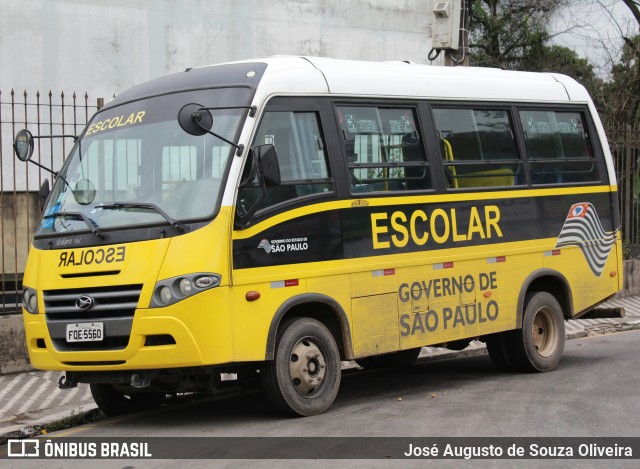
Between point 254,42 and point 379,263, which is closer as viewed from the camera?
point 379,263

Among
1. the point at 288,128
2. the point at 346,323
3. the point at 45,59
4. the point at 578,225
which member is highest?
the point at 45,59

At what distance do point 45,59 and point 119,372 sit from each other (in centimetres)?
2026

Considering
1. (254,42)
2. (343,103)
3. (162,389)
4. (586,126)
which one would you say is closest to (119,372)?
(162,389)

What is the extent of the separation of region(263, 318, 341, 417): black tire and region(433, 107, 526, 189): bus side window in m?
2.31

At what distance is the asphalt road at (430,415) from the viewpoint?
7.95 meters

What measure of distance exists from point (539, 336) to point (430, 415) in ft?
10.4

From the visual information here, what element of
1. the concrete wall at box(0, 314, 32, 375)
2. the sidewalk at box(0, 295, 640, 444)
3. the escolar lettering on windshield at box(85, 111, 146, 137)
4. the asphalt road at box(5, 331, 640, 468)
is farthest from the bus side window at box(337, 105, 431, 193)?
the concrete wall at box(0, 314, 32, 375)

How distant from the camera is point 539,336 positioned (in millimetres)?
11836

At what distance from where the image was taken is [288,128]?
9.27 m

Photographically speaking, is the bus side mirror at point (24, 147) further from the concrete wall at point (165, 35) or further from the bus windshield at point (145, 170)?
the concrete wall at point (165, 35)

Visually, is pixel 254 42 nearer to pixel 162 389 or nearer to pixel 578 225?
pixel 578 225

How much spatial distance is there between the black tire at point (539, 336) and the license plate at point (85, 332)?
4730mm

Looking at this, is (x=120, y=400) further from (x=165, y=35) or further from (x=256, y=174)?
(x=165, y=35)

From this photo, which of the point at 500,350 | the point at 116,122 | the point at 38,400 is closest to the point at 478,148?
the point at 500,350
